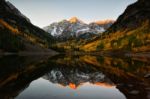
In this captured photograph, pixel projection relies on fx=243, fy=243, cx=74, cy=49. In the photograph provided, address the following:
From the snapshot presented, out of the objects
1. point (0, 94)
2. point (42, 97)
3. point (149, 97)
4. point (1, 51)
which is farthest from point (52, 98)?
point (1, 51)

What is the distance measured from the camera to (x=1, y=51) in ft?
642

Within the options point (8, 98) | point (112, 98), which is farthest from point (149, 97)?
point (8, 98)

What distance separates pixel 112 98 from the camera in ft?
88.8

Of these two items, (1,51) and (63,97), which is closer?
(63,97)

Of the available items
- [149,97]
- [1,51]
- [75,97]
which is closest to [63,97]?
[75,97]

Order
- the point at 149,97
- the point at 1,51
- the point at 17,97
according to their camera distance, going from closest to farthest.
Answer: the point at 149,97 → the point at 17,97 → the point at 1,51

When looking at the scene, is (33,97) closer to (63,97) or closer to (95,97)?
(63,97)

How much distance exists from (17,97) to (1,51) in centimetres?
17770

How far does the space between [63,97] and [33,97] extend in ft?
10.9

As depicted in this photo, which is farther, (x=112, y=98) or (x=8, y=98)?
(x=112, y=98)

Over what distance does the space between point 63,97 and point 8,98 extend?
599cm

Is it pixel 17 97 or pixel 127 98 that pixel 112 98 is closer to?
pixel 127 98

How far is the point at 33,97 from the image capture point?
26.7 metres

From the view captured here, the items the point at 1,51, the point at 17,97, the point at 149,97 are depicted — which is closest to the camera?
the point at 149,97
